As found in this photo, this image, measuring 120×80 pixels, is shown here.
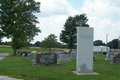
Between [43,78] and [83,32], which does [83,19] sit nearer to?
[83,32]

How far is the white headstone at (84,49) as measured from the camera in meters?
10.1

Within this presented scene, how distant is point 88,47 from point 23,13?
2615cm

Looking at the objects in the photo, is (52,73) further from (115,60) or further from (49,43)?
(49,43)

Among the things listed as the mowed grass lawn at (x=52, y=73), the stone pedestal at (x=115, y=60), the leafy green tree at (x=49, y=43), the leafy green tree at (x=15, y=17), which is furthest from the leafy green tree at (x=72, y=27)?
the mowed grass lawn at (x=52, y=73)

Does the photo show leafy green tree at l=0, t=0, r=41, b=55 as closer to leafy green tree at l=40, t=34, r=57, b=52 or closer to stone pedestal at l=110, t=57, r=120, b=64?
leafy green tree at l=40, t=34, r=57, b=52

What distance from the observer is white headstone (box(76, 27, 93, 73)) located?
10.1 meters

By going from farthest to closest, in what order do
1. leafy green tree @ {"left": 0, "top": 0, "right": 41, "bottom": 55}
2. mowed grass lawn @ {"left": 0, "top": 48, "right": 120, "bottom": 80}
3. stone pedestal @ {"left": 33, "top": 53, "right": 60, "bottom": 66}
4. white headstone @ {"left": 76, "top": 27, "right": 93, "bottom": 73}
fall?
leafy green tree @ {"left": 0, "top": 0, "right": 41, "bottom": 55} → stone pedestal @ {"left": 33, "top": 53, "right": 60, "bottom": 66} → white headstone @ {"left": 76, "top": 27, "right": 93, "bottom": 73} → mowed grass lawn @ {"left": 0, "top": 48, "right": 120, "bottom": 80}

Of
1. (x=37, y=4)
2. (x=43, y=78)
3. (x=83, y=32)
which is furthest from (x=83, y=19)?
(x=43, y=78)

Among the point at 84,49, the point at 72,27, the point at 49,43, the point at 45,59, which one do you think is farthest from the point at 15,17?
the point at 84,49

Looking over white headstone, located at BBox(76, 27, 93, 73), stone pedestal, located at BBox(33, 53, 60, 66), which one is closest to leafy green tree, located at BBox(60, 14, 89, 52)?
stone pedestal, located at BBox(33, 53, 60, 66)

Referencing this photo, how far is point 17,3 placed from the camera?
3284 centimetres

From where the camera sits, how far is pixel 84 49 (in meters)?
10.1

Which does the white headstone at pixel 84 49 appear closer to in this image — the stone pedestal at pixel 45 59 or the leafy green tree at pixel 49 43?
the stone pedestal at pixel 45 59

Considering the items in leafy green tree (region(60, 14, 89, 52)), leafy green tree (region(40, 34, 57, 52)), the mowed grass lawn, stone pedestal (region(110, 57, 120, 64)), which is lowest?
the mowed grass lawn
